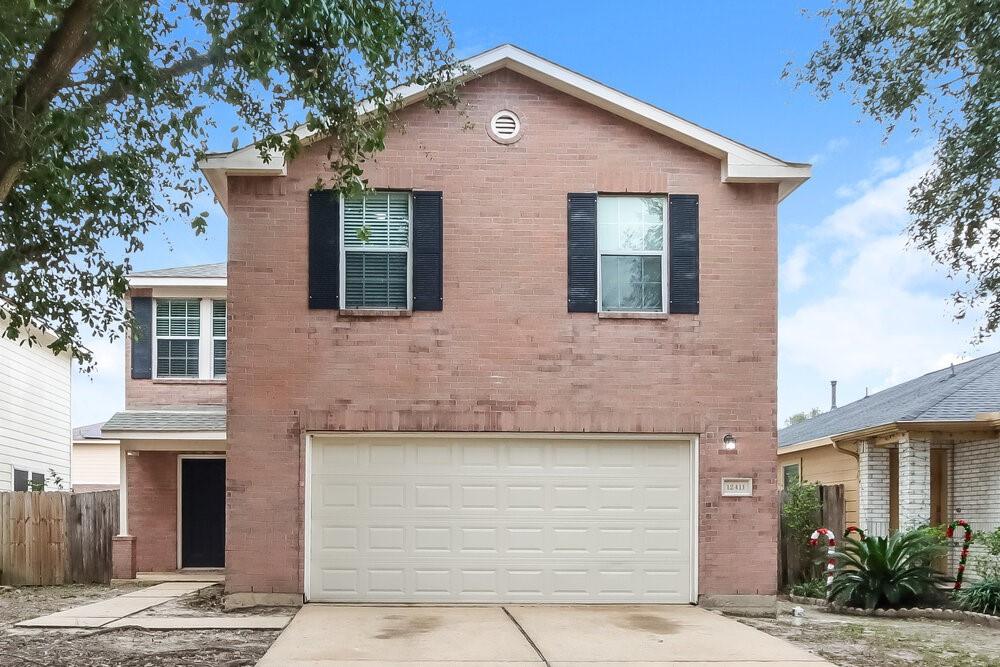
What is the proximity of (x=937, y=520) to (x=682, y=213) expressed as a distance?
826 centimetres

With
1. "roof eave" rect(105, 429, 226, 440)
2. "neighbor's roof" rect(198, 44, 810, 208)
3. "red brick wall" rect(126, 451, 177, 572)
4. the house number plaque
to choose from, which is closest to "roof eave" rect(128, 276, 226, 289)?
"roof eave" rect(105, 429, 226, 440)

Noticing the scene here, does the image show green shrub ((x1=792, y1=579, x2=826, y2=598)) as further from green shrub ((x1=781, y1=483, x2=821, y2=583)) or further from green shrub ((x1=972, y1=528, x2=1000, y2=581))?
green shrub ((x1=972, y1=528, x2=1000, y2=581))

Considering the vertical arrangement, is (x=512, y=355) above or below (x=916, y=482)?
above

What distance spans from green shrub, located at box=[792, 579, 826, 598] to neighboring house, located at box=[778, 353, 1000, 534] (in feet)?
5.57

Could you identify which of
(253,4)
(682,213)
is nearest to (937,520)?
(682,213)

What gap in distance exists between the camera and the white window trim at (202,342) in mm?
18484

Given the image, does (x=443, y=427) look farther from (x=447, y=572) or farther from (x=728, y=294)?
(x=728, y=294)

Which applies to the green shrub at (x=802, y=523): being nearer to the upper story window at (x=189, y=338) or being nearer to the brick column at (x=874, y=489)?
the brick column at (x=874, y=489)

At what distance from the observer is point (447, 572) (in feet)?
42.1

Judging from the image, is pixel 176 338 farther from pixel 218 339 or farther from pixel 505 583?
pixel 505 583

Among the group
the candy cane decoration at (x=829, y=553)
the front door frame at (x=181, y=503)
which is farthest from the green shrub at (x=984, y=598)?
the front door frame at (x=181, y=503)

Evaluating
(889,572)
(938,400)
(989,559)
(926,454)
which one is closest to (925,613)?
(889,572)

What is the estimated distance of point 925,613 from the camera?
13.5 m

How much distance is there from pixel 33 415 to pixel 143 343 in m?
6.66
